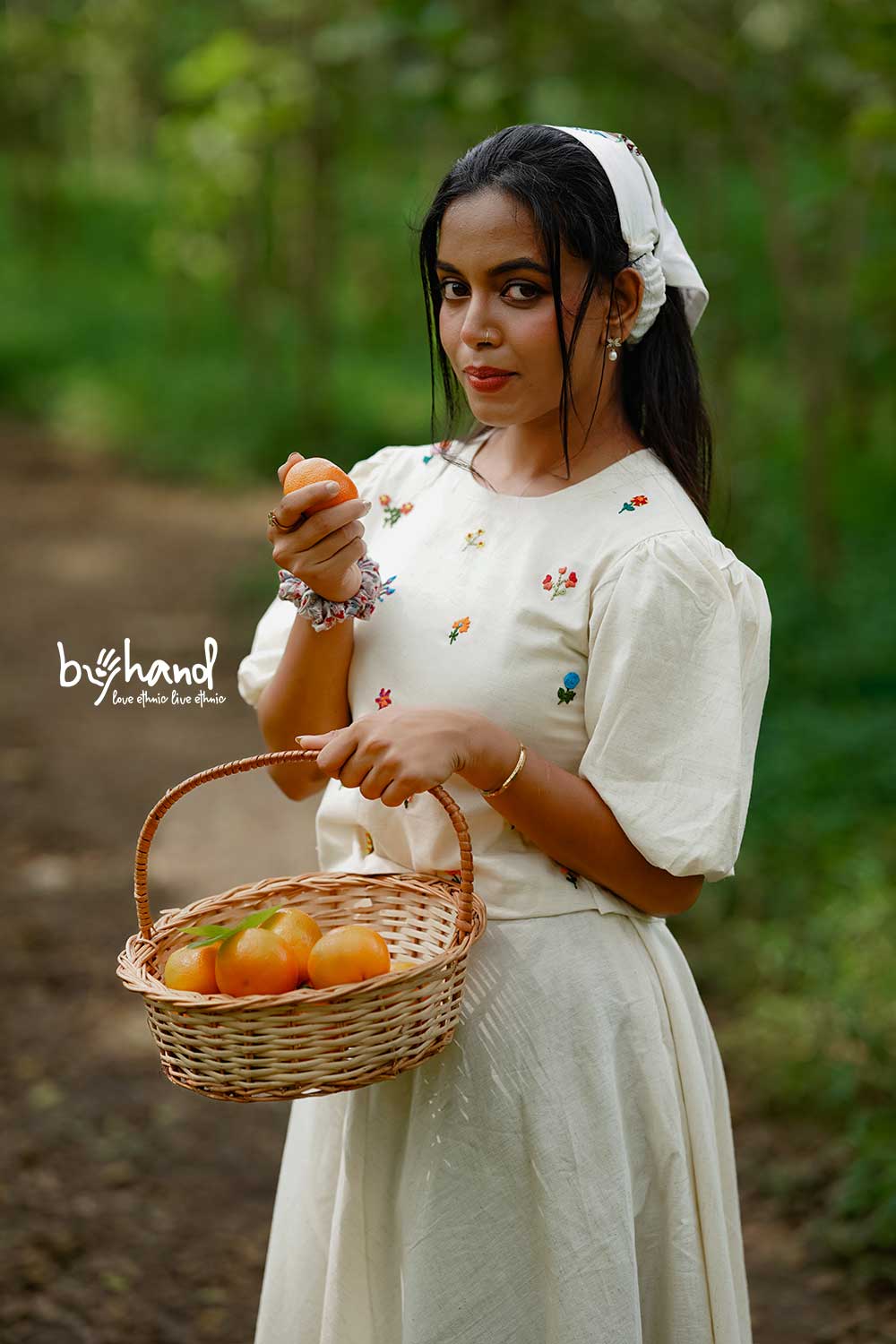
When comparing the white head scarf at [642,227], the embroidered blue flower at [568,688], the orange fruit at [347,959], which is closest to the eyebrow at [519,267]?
the white head scarf at [642,227]

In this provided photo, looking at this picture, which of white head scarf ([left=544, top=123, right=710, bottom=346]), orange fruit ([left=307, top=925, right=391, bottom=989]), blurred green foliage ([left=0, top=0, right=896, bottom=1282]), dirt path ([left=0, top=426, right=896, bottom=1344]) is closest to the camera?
orange fruit ([left=307, top=925, right=391, bottom=989])

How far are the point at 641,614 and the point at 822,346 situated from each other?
214 inches

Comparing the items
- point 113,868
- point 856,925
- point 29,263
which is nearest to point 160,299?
point 29,263

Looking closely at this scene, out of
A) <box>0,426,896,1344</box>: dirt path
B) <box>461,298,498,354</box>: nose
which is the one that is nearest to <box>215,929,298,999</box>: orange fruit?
<box>461,298,498,354</box>: nose

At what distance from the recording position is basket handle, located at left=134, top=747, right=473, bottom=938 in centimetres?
156

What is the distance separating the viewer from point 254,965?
157 centimetres

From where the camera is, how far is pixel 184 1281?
10.1 feet

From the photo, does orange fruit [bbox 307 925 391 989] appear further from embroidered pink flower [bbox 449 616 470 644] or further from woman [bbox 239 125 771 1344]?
embroidered pink flower [bbox 449 616 470 644]

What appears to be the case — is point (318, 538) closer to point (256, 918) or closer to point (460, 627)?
point (460, 627)

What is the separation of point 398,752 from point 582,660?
28 centimetres

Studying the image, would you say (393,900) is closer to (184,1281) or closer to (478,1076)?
(478,1076)

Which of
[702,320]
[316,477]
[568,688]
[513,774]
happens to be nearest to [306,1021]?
[513,774]

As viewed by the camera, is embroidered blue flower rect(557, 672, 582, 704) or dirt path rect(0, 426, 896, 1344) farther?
dirt path rect(0, 426, 896, 1344)

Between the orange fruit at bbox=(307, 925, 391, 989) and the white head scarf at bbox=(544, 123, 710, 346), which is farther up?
the white head scarf at bbox=(544, 123, 710, 346)
